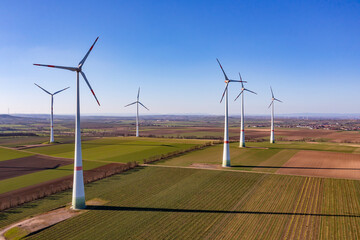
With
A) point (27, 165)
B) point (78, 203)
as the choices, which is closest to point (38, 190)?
point (78, 203)

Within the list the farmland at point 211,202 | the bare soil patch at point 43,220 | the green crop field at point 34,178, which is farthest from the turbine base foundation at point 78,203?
the green crop field at point 34,178

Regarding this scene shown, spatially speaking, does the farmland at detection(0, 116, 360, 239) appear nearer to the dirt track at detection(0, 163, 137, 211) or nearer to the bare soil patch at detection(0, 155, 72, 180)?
the bare soil patch at detection(0, 155, 72, 180)

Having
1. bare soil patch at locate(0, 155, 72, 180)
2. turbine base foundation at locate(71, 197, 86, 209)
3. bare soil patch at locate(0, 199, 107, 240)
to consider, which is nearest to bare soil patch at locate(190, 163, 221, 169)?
turbine base foundation at locate(71, 197, 86, 209)

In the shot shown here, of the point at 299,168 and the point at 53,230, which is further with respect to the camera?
the point at 299,168

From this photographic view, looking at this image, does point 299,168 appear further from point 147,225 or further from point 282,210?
point 147,225

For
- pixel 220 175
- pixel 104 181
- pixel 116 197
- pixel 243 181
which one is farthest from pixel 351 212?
pixel 104 181

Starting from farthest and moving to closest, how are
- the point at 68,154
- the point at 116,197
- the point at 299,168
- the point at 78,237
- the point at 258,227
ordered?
the point at 68,154
the point at 299,168
the point at 116,197
the point at 258,227
the point at 78,237

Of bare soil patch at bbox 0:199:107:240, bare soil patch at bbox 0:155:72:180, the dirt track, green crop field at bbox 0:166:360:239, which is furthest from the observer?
bare soil patch at bbox 0:155:72:180
